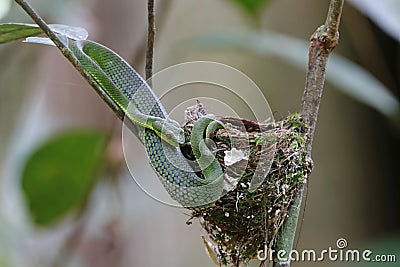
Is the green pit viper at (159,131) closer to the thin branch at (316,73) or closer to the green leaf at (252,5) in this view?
the thin branch at (316,73)

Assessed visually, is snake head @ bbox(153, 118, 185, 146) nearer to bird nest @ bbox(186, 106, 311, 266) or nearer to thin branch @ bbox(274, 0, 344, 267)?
bird nest @ bbox(186, 106, 311, 266)

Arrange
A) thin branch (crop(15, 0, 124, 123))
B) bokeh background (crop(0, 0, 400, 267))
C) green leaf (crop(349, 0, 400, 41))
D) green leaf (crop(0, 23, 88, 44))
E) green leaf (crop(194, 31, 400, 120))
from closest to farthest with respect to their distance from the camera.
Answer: thin branch (crop(15, 0, 124, 123)), green leaf (crop(0, 23, 88, 44)), green leaf (crop(349, 0, 400, 41)), green leaf (crop(194, 31, 400, 120)), bokeh background (crop(0, 0, 400, 267))

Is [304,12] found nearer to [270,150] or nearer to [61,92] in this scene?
[61,92]

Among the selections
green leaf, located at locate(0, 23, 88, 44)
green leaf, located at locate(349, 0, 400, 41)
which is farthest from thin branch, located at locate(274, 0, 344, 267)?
green leaf, located at locate(349, 0, 400, 41)

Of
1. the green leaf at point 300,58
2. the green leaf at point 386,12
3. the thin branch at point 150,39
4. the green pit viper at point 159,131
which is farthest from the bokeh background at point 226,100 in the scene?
the thin branch at point 150,39

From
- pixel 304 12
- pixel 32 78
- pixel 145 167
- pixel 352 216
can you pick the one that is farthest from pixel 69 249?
pixel 304 12

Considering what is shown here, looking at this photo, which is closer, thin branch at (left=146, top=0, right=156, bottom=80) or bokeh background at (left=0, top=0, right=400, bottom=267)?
thin branch at (left=146, top=0, right=156, bottom=80)
